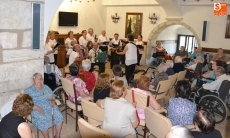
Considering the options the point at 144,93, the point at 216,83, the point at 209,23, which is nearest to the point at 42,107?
the point at 144,93

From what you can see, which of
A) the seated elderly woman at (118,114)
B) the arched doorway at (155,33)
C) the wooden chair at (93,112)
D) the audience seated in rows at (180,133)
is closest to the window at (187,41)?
the arched doorway at (155,33)

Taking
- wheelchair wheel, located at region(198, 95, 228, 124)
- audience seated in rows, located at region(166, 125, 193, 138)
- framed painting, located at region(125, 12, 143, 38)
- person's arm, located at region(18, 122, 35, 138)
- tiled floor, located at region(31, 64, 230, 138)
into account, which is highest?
framed painting, located at region(125, 12, 143, 38)

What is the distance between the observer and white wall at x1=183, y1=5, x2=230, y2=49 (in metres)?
9.70

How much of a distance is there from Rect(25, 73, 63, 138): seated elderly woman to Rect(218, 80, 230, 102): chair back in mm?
2972

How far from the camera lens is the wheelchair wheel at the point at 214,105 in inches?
198

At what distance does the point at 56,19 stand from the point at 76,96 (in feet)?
24.9

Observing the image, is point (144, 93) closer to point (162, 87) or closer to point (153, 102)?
point (153, 102)

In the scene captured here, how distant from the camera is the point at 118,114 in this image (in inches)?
123

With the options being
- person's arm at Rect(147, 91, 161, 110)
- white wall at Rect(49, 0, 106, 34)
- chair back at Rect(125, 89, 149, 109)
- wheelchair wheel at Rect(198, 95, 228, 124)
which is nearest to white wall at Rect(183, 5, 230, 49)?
white wall at Rect(49, 0, 106, 34)

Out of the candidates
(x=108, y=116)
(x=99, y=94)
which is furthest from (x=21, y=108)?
(x=99, y=94)

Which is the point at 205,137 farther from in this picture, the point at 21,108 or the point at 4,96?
the point at 4,96

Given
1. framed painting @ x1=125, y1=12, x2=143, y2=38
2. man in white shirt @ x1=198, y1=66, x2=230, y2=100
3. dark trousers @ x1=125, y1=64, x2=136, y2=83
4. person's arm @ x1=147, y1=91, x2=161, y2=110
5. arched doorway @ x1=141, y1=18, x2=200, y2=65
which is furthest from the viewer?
framed painting @ x1=125, y1=12, x2=143, y2=38

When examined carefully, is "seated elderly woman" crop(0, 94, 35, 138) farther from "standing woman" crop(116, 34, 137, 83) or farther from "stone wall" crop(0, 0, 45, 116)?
"standing woman" crop(116, 34, 137, 83)

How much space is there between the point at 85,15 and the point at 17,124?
33.2 feet
